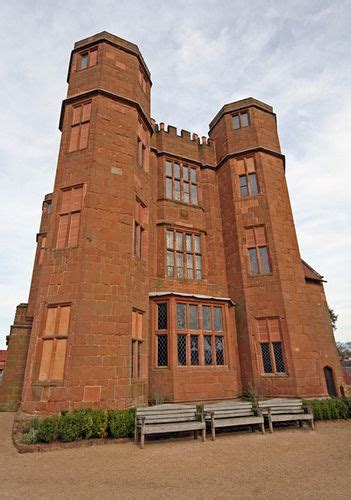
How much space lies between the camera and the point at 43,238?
14812 mm

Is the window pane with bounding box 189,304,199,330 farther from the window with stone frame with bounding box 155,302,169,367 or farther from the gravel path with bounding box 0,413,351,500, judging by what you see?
the gravel path with bounding box 0,413,351,500

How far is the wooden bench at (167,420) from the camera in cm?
662

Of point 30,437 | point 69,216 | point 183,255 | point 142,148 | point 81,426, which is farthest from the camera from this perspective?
point 183,255

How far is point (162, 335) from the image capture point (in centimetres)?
1048

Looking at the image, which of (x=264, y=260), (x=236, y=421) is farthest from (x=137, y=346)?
(x=264, y=260)

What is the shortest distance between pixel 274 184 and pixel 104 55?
30.5ft

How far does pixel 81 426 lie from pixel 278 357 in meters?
7.45

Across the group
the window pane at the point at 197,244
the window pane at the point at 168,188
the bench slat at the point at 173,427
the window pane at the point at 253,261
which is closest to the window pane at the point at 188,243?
the window pane at the point at 197,244

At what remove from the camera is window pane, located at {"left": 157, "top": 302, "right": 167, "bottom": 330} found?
10.6 meters

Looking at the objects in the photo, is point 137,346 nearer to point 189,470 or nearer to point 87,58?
point 189,470

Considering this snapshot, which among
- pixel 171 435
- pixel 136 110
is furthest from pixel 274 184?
pixel 171 435

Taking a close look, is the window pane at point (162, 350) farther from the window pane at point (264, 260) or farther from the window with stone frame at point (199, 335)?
the window pane at point (264, 260)

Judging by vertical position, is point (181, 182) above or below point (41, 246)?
above

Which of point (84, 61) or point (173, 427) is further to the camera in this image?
point (84, 61)
